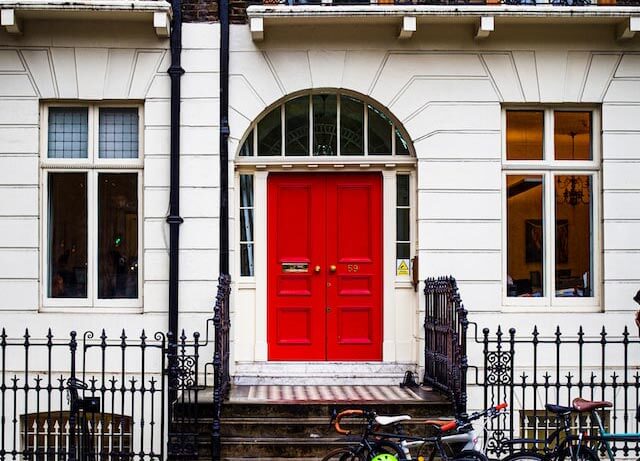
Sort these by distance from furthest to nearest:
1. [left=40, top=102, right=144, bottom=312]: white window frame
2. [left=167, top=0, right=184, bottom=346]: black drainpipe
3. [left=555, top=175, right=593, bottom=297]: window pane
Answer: [left=555, top=175, right=593, bottom=297]: window pane < [left=40, top=102, right=144, bottom=312]: white window frame < [left=167, top=0, right=184, bottom=346]: black drainpipe

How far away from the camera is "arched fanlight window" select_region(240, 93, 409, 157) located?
41.9 ft

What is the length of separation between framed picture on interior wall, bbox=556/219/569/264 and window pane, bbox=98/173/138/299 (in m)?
5.54

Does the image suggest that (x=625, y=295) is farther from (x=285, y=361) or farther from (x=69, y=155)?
(x=69, y=155)

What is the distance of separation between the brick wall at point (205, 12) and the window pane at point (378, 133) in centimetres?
208

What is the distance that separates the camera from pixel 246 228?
1286 cm

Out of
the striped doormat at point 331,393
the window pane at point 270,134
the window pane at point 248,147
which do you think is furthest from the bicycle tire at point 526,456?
the window pane at point 248,147

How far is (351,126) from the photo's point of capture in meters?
12.8

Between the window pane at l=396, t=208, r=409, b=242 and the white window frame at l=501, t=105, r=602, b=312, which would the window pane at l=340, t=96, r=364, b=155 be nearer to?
the window pane at l=396, t=208, r=409, b=242

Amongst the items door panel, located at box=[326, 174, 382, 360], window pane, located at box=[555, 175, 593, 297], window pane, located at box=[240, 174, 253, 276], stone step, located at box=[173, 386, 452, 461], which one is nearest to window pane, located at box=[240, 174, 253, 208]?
window pane, located at box=[240, 174, 253, 276]

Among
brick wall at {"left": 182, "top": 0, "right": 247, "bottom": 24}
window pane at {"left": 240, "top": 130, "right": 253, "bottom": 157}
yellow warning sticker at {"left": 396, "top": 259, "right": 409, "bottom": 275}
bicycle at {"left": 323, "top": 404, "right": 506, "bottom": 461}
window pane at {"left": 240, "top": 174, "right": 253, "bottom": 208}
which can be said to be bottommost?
bicycle at {"left": 323, "top": 404, "right": 506, "bottom": 461}

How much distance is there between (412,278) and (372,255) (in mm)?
609

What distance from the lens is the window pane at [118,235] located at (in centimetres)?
1264

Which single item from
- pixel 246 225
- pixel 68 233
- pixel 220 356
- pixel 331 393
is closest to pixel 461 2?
pixel 246 225

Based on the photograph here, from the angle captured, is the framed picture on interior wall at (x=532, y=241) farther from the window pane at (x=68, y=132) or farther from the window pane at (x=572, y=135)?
the window pane at (x=68, y=132)
